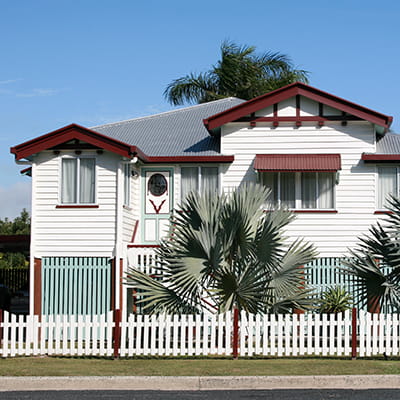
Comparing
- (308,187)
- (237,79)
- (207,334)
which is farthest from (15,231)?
(207,334)

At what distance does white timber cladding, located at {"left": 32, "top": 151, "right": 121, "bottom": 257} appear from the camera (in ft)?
69.1

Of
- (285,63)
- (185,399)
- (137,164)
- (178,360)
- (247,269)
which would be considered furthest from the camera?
(285,63)

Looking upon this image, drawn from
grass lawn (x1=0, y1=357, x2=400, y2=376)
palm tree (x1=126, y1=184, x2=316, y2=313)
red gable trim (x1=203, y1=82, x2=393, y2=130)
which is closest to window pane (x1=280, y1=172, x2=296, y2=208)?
red gable trim (x1=203, y1=82, x2=393, y2=130)

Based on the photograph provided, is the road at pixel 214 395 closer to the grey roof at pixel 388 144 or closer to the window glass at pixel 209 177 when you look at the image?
the window glass at pixel 209 177

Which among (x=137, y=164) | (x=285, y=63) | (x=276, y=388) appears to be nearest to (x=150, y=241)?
(x=137, y=164)

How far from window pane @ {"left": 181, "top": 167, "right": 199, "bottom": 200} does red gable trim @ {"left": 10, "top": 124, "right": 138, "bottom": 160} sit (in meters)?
2.40

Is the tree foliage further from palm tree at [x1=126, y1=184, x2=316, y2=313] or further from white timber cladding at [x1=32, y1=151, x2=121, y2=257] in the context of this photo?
palm tree at [x1=126, y1=184, x2=316, y2=313]

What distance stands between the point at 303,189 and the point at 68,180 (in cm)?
654

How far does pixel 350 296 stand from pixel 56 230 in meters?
8.17

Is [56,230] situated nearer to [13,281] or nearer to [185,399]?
[185,399]

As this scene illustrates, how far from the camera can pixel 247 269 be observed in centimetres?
1603

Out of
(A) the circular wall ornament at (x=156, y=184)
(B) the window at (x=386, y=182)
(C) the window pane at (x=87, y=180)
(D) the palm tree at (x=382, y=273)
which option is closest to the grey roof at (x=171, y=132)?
(A) the circular wall ornament at (x=156, y=184)

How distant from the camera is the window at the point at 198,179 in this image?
22.7 m

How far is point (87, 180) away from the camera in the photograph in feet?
69.9
